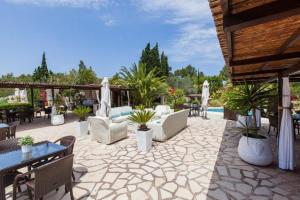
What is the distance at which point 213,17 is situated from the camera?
194cm

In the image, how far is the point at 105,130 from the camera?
6.21 m

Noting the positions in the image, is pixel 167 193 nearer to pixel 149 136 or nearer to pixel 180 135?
pixel 149 136

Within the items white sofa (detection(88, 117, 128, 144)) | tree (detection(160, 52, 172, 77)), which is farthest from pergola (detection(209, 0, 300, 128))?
tree (detection(160, 52, 172, 77))

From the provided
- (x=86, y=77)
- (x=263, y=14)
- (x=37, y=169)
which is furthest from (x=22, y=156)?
(x=86, y=77)

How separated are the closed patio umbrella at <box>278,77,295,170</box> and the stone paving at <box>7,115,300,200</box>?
0.73ft

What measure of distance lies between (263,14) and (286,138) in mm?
3809

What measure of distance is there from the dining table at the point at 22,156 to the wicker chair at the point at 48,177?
0.73 ft

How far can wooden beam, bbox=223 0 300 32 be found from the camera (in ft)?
4.88

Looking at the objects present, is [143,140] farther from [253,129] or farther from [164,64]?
[164,64]

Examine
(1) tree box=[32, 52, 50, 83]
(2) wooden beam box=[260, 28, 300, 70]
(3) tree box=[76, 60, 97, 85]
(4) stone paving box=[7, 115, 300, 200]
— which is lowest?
(4) stone paving box=[7, 115, 300, 200]

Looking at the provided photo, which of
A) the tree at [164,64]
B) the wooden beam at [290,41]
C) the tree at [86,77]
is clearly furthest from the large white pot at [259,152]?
the tree at [86,77]

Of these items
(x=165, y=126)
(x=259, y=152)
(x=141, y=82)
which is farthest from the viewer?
(x=141, y=82)

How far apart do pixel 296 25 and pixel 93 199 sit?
4.15 metres

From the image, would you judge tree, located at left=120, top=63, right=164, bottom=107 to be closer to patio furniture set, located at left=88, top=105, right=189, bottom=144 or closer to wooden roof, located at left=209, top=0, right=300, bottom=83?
patio furniture set, located at left=88, top=105, right=189, bottom=144
